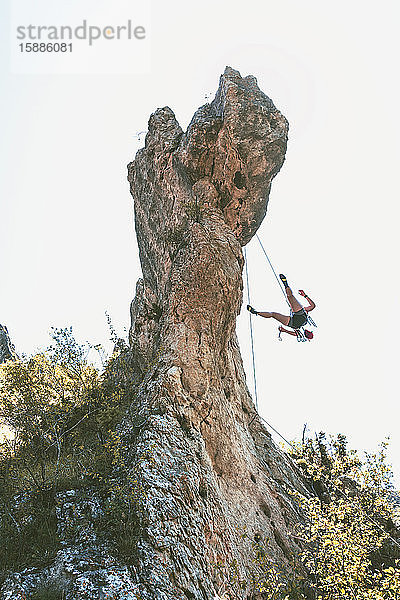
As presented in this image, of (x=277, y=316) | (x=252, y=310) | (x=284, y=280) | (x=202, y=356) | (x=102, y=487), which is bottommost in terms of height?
(x=102, y=487)

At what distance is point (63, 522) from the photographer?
7398 millimetres

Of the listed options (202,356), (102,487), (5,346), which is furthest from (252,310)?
(5,346)

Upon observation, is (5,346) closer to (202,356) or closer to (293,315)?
(202,356)

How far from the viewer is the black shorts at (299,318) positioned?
50.8 feet

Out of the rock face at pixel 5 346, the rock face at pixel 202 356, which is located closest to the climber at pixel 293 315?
the rock face at pixel 202 356

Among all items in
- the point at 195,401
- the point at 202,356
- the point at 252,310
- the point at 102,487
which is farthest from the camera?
the point at 252,310

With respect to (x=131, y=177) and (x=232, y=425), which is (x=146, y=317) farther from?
(x=131, y=177)

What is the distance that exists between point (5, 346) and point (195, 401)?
689 inches

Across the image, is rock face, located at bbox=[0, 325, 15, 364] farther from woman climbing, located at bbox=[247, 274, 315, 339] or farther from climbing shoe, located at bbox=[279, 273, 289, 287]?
climbing shoe, located at bbox=[279, 273, 289, 287]

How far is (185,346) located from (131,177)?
1067cm

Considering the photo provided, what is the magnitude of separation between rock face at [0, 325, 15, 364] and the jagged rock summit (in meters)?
9.91

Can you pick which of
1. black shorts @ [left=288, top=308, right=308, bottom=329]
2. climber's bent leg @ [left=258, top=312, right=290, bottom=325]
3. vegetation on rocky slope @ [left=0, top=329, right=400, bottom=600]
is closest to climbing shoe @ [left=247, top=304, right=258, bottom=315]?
climber's bent leg @ [left=258, top=312, right=290, bottom=325]

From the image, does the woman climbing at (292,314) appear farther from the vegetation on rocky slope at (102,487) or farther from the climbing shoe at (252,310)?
the vegetation on rocky slope at (102,487)

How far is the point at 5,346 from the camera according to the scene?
2428 centimetres
